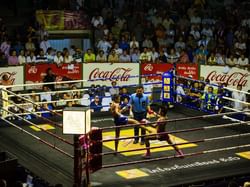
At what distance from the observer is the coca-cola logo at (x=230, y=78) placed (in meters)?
15.6

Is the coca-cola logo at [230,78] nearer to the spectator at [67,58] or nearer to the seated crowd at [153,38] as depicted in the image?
the seated crowd at [153,38]

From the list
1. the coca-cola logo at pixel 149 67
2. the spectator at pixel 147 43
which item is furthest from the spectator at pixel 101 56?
the spectator at pixel 147 43

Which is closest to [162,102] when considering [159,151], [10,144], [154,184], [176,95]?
[176,95]

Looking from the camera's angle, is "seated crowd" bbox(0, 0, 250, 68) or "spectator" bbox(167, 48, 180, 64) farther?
"spectator" bbox(167, 48, 180, 64)

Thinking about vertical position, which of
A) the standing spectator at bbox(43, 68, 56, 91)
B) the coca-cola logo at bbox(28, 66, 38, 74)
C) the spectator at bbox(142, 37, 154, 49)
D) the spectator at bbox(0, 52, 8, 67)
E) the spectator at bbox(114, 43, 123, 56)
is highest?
the spectator at bbox(142, 37, 154, 49)

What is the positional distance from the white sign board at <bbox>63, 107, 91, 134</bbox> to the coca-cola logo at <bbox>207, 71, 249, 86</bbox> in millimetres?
8100

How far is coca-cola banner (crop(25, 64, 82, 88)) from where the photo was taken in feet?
52.4

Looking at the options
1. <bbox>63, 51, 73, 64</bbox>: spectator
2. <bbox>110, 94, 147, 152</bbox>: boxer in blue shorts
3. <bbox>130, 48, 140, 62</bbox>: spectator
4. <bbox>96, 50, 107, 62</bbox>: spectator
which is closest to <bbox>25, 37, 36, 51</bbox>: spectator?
<bbox>63, 51, 73, 64</bbox>: spectator

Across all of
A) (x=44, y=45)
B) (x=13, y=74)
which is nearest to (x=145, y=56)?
(x=44, y=45)

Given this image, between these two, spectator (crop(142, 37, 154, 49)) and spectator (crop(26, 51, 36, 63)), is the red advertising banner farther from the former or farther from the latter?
spectator (crop(142, 37, 154, 49))

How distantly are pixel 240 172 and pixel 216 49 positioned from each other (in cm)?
808

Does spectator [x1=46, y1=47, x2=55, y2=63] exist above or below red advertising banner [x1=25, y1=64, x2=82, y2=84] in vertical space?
above

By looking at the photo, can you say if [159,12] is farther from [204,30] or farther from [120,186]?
[120,186]

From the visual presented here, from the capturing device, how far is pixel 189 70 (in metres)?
16.5
